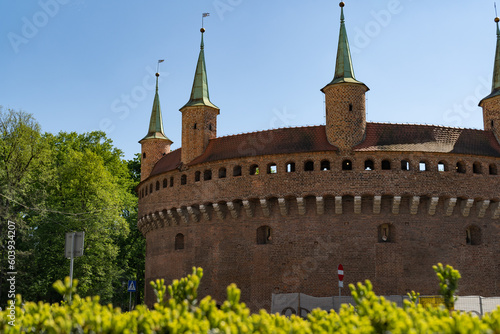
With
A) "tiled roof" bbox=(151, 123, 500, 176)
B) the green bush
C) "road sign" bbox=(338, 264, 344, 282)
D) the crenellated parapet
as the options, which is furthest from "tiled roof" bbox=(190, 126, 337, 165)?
the green bush

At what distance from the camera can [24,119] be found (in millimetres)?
35438

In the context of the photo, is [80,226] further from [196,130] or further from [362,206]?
[362,206]

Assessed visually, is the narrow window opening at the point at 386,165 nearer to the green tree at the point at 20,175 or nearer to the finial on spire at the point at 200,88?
the finial on spire at the point at 200,88

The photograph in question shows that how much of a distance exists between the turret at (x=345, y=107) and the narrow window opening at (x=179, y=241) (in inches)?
378

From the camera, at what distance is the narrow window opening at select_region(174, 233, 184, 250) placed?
29688mm

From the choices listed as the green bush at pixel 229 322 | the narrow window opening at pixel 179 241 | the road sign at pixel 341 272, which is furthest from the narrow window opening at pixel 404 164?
the green bush at pixel 229 322

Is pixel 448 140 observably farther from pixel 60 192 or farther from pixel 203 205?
pixel 60 192

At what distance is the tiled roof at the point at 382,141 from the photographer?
1015 inches

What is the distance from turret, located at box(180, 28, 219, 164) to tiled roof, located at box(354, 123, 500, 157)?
840 cm

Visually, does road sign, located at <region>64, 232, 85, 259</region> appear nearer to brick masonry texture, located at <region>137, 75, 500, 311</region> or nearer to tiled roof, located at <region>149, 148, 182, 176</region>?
brick masonry texture, located at <region>137, 75, 500, 311</region>

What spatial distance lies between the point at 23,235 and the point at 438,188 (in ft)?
78.9

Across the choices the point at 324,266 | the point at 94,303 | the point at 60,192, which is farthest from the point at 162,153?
the point at 94,303

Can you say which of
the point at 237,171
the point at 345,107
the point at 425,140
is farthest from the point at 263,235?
the point at 425,140

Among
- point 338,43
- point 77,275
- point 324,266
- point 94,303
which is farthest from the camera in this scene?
point 77,275
